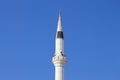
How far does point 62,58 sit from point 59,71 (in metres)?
2.14

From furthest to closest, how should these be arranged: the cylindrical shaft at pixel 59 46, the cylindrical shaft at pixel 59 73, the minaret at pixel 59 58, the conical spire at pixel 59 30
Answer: the conical spire at pixel 59 30 → the cylindrical shaft at pixel 59 46 → the minaret at pixel 59 58 → the cylindrical shaft at pixel 59 73

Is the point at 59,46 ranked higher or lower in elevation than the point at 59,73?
higher

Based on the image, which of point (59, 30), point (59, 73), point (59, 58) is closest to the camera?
point (59, 73)

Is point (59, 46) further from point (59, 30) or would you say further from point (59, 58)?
point (59, 30)

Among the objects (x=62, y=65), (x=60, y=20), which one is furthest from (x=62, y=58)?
(x=60, y=20)

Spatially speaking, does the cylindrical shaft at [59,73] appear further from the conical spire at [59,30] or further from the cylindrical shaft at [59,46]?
the conical spire at [59,30]

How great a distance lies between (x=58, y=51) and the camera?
5897cm

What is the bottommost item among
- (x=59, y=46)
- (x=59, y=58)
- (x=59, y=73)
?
(x=59, y=73)

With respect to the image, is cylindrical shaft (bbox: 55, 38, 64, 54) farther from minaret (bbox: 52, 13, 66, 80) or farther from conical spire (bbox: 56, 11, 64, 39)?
conical spire (bbox: 56, 11, 64, 39)

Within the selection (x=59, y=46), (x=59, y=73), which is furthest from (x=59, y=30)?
(x=59, y=73)

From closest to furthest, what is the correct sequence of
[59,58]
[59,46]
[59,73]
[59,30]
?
[59,73], [59,58], [59,46], [59,30]

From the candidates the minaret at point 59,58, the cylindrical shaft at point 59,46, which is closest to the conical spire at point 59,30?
the minaret at point 59,58

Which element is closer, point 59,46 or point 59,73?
point 59,73

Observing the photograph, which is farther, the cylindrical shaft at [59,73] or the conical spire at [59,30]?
the conical spire at [59,30]
